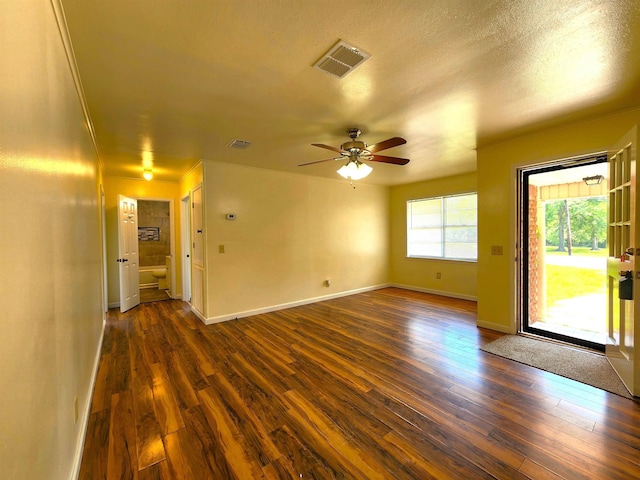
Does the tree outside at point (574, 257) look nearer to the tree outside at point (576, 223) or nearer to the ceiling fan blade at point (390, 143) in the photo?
the tree outside at point (576, 223)

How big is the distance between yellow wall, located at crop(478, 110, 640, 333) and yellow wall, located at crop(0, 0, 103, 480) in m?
4.40

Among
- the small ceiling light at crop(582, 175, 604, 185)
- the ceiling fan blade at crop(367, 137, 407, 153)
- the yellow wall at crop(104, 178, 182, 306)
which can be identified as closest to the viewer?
the ceiling fan blade at crop(367, 137, 407, 153)

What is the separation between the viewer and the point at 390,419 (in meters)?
2.01

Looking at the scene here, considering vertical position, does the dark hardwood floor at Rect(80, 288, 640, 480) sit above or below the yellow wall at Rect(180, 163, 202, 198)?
below

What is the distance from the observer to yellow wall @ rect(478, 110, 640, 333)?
315 cm

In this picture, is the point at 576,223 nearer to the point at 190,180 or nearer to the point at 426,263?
the point at 426,263

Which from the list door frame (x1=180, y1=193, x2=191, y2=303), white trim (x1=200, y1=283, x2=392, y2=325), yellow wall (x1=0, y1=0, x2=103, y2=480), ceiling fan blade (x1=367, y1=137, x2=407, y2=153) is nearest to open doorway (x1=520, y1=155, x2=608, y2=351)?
ceiling fan blade (x1=367, y1=137, x2=407, y2=153)

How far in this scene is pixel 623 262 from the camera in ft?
8.00

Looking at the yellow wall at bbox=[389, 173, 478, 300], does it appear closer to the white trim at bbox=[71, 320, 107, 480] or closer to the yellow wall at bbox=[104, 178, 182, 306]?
the yellow wall at bbox=[104, 178, 182, 306]

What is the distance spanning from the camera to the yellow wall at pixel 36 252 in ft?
2.52

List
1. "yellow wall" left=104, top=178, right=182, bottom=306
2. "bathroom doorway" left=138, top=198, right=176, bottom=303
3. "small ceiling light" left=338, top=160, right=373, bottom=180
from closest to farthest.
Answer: "small ceiling light" left=338, top=160, right=373, bottom=180 < "yellow wall" left=104, top=178, right=182, bottom=306 < "bathroom doorway" left=138, top=198, right=176, bottom=303

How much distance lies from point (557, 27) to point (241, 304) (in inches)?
182

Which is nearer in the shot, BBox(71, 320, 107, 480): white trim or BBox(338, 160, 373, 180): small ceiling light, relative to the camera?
BBox(71, 320, 107, 480): white trim

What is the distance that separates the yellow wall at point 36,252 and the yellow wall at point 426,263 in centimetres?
581
